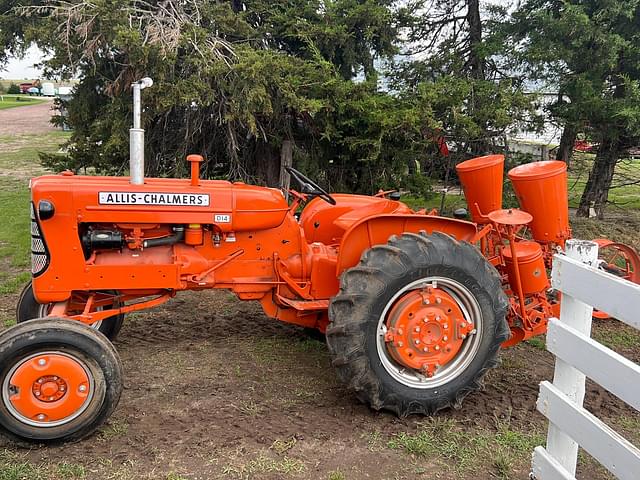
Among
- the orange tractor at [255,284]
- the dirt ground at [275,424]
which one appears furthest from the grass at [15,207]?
the orange tractor at [255,284]

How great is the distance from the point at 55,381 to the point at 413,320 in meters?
2.08

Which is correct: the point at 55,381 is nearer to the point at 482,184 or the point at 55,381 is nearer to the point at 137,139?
the point at 137,139

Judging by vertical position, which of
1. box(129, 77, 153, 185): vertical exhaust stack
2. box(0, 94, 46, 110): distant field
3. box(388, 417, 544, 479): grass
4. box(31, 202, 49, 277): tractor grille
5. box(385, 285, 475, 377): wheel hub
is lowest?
box(388, 417, 544, 479): grass

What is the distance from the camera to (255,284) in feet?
13.2

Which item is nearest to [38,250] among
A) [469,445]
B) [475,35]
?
[469,445]

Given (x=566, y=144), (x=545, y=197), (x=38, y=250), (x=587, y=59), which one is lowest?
(x=38, y=250)

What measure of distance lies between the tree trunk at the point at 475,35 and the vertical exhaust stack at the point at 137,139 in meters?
6.07

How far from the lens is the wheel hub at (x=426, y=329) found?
358 cm

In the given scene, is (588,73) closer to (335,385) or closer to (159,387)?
(335,385)

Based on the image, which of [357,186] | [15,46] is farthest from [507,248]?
[15,46]

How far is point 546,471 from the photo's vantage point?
2609 mm

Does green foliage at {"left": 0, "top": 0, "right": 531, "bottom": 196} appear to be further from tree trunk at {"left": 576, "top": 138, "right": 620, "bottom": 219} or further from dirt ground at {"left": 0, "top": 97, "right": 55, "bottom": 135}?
dirt ground at {"left": 0, "top": 97, "right": 55, "bottom": 135}

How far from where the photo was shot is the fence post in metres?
2.44

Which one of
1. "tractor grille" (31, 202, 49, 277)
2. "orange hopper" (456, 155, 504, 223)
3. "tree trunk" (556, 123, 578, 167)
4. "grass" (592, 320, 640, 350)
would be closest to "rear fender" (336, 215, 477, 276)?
"orange hopper" (456, 155, 504, 223)
